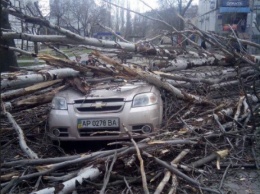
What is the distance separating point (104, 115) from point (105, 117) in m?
0.04

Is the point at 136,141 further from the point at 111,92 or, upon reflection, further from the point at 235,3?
the point at 235,3

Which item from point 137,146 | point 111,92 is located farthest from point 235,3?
point 137,146

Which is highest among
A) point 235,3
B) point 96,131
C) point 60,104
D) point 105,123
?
point 235,3

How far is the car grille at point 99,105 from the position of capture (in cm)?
466

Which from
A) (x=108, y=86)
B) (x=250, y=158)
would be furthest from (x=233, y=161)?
(x=108, y=86)

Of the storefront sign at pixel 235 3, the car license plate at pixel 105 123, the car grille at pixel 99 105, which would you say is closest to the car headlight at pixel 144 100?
the car grille at pixel 99 105

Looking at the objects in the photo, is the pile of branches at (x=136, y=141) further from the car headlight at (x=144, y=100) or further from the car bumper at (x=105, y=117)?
the car headlight at (x=144, y=100)

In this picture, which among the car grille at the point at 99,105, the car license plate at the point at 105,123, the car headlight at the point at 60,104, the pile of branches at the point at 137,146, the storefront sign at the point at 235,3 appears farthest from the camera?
the storefront sign at the point at 235,3

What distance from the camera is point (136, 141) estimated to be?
15.1ft

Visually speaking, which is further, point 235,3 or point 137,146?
point 235,3

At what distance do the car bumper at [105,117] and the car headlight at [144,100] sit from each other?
0.23 ft

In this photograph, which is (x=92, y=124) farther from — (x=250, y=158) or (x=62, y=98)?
(x=250, y=158)

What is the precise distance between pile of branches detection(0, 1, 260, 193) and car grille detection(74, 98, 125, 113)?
0.45 meters

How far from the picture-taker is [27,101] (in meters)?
5.71
